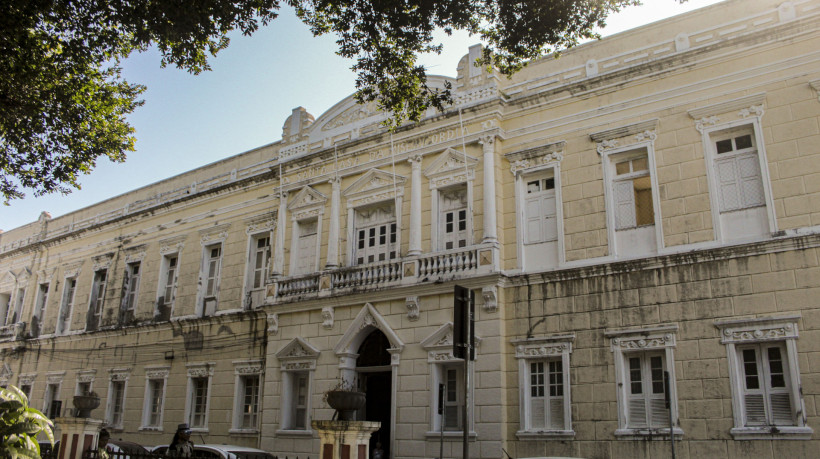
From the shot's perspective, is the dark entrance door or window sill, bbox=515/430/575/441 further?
the dark entrance door

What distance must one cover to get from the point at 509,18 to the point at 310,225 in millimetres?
9314

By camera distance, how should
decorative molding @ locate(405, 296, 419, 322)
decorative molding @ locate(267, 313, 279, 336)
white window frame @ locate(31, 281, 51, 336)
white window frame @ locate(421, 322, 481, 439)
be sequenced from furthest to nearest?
white window frame @ locate(31, 281, 51, 336), decorative molding @ locate(267, 313, 279, 336), decorative molding @ locate(405, 296, 419, 322), white window frame @ locate(421, 322, 481, 439)

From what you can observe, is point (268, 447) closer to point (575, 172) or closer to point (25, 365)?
Result: point (575, 172)

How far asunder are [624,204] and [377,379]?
6909 mm

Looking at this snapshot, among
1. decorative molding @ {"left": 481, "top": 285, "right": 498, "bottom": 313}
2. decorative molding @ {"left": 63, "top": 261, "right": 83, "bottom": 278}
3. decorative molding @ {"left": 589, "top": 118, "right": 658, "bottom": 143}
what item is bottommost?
decorative molding @ {"left": 481, "top": 285, "right": 498, "bottom": 313}

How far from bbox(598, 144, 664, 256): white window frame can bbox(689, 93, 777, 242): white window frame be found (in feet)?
3.12

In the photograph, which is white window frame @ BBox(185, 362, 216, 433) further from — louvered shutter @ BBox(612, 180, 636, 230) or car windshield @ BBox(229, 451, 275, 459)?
louvered shutter @ BBox(612, 180, 636, 230)

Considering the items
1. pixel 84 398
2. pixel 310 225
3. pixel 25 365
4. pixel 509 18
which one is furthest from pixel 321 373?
pixel 25 365

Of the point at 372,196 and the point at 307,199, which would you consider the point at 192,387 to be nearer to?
the point at 307,199

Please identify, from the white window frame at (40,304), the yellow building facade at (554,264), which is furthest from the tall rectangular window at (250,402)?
the white window frame at (40,304)

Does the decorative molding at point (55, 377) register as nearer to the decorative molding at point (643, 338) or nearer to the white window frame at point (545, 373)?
the white window frame at point (545, 373)

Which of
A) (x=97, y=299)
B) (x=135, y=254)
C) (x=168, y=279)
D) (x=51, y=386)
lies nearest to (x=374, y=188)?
(x=168, y=279)

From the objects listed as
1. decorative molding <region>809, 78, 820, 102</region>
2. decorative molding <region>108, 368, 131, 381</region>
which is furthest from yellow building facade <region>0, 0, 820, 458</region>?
decorative molding <region>108, 368, 131, 381</region>

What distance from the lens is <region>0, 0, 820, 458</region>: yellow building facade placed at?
12336 millimetres
